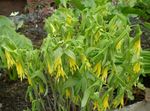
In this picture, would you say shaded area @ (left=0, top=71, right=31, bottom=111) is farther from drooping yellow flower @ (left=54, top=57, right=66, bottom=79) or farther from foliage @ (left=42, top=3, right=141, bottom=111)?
drooping yellow flower @ (left=54, top=57, right=66, bottom=79)

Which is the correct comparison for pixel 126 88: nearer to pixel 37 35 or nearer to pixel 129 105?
pixel 129 105

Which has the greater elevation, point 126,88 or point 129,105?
point 126,88

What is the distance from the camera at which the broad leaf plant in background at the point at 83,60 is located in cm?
178

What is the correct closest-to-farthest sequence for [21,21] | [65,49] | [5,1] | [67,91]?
1. [65,49]
2. [67,91]
3. [21,21]
4. [5,1]

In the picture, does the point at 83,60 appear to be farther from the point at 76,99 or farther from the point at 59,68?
the point at 76,99

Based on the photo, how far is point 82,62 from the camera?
5.87 ft

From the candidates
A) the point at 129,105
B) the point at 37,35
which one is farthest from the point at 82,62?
the point at 37,35

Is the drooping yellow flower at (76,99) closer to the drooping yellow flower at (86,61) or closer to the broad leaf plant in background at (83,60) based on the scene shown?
the broad leaf plant in background at (83,60)

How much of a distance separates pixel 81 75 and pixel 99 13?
→ 1.09 feet

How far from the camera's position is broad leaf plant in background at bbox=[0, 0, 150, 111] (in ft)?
5.83

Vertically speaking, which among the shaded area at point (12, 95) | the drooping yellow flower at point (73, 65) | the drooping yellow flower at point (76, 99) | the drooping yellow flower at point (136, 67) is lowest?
the shaded area at point (12, 95)

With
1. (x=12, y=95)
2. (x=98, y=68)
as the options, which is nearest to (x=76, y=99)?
(x=98, y=68)

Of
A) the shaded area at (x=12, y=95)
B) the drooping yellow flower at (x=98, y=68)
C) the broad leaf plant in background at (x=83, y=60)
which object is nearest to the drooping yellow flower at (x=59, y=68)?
the broad leaf plant in background at (x=83, y=60)

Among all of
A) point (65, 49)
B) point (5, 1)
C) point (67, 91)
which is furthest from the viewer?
point (5, 1)
